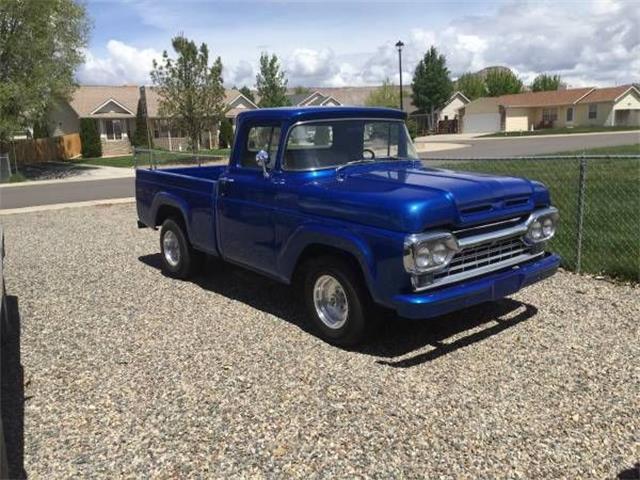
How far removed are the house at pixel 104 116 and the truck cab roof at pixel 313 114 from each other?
39.2 metres

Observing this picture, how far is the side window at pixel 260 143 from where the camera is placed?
533 cm

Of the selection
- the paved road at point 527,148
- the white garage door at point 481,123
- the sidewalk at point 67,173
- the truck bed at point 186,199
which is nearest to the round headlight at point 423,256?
the truck bed at point 186,199

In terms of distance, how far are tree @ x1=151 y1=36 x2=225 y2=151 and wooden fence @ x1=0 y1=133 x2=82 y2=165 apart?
36.0ft

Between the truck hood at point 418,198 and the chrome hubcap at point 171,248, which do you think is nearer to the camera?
the truck hood at point 418,198

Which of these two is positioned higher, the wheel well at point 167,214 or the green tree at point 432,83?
the green tree at point 432,83

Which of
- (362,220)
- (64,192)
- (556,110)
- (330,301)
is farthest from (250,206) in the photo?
(556,110)

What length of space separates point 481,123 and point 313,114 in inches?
2712

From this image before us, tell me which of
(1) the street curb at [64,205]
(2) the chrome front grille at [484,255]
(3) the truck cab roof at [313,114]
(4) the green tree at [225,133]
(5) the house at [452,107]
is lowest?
(1) the street curb at [64,205]

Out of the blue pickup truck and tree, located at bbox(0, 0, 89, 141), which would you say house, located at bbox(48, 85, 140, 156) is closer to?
tree, located at bbox(0, 0, 89, 141)

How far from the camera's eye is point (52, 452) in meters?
3.46

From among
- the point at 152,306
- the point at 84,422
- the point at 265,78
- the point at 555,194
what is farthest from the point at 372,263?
the point at 265,78

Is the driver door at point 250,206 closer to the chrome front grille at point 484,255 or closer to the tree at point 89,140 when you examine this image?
the chrome front grille at point 484,255

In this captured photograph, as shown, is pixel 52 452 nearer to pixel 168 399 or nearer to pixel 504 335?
pixel 168 399

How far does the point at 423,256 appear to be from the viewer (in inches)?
160
